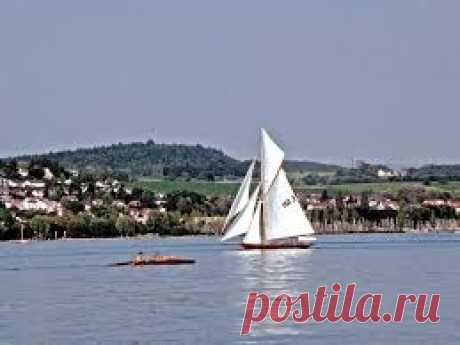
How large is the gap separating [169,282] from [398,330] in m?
29.1

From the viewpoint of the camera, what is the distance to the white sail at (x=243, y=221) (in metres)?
126

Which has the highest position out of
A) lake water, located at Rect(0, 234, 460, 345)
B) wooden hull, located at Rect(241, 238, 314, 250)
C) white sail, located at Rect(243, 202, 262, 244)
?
white sail, located at Rect(243, 202, 262, 244)

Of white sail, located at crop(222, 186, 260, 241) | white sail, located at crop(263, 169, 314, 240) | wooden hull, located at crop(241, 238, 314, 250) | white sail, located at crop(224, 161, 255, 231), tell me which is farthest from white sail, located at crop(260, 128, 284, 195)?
wooden hull, located at crop(241, 238, 314, 250)

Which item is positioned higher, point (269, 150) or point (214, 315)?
point (269, 150)

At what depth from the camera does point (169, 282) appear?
75438 millimetres

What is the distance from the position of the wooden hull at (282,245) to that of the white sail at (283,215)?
3.70 ft

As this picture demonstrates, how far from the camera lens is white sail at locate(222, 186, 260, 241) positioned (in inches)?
4941

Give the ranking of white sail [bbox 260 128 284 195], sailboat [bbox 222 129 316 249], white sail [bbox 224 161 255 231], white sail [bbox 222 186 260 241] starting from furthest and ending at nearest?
white sail [bbox 260 128 284 195] → white sail [bbox 222 186 260 241] → sailboat [bbox 222 129 316 249] → white sail [bbox 224 161 255 231]

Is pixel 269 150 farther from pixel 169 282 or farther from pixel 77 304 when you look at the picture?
pixel 77 304

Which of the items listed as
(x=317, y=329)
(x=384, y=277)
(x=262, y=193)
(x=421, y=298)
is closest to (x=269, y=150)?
(x=262, y=193)

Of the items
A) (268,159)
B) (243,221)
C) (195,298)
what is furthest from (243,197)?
(195,298)

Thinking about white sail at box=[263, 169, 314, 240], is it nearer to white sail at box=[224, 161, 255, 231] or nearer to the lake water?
white sail at box=[224, 161, 255, 231]

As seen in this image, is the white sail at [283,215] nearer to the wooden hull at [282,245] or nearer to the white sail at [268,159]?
the white sail at [268,159]

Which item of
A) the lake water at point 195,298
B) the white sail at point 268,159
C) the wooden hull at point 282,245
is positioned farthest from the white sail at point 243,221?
the lake water at point 195,298
